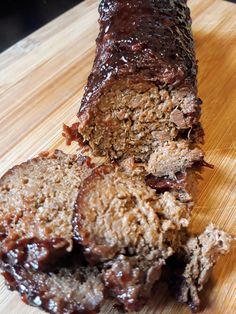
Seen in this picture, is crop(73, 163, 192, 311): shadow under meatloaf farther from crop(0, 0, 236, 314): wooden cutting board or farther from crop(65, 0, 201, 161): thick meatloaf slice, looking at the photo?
crop(65, 0, 201, 161): thick meatloaf slice

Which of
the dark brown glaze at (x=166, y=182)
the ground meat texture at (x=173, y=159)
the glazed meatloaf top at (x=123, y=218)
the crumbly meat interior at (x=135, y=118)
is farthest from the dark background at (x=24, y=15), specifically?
the glazed meatloaf top at (x=123, y=218)

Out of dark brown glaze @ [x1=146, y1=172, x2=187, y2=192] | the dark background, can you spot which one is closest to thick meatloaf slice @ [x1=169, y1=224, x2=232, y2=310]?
dark brown glaze @ [x1=146, y1=172, x2=187, y2=192]

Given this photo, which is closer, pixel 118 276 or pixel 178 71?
pixel 118 276

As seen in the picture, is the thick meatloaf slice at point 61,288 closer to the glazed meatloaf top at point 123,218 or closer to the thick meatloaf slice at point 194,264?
the glazed meatloaf top at point 123,218

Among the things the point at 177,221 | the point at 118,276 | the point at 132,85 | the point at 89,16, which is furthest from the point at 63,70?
the point at 118,276

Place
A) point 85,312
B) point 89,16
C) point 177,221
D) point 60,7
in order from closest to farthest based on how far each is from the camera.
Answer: point 85,312, point 177,221, point 89,16, point 60,7

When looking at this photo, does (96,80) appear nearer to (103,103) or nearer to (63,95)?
(103,103)

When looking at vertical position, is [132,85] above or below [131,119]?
above

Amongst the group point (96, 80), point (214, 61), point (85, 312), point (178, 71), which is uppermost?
point (96, 80)
